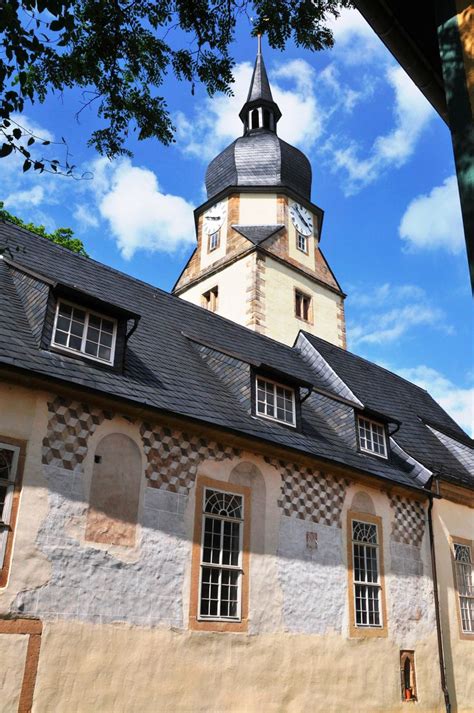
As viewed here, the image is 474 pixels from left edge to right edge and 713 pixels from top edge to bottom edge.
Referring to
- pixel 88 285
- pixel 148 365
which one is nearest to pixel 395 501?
pixel 148 365

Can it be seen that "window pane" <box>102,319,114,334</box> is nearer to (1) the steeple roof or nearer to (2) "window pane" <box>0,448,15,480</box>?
(2) "window pane" <box>0,448,15,480</box>

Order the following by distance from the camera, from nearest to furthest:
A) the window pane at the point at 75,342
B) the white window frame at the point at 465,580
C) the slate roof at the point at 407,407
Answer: the window pane at the point at 75,342 → the white window frame at the point at 465,580 → the slate roof at the point at 407,407

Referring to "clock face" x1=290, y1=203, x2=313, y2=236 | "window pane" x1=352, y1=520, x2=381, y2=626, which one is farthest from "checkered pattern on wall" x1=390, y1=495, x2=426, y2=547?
"clock face" x1=290, y1=203, x2=313, y2=236

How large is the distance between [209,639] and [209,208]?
88.4 ft

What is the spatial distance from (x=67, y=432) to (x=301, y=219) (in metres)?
26.1

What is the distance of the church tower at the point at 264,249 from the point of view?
3036 cm

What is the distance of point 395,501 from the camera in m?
14.7

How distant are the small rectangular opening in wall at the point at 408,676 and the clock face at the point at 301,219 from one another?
2317 centimetres

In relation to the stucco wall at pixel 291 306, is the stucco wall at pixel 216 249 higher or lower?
higher

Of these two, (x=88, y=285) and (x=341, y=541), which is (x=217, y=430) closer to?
(x=341, y=541)

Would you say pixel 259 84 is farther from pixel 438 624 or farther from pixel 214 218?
pixel 438 624

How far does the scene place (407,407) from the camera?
20.1m

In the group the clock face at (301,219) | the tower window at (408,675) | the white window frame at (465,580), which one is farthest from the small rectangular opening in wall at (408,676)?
the clock face at (301,219)

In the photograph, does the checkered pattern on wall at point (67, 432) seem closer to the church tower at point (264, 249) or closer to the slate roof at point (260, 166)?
the church tower at point (264, 249)
